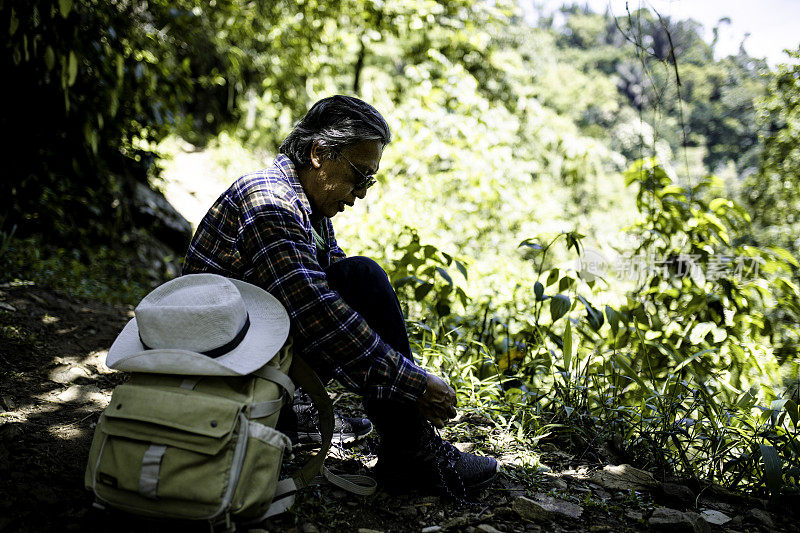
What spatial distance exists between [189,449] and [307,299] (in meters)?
0.49

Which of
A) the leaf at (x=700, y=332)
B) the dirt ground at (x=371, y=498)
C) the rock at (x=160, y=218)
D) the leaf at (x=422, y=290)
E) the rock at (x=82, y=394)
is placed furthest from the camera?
the rock at (x=160, y=218)

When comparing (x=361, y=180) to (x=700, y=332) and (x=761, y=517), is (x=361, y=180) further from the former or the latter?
(x=700, y=332)

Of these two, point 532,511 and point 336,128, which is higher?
point 336,128

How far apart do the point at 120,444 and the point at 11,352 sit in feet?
5.69

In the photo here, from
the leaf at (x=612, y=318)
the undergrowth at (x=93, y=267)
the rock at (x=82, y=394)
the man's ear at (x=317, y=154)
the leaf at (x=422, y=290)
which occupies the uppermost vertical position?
the man's ear at (x=317, y=154)

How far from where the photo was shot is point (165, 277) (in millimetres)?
5328

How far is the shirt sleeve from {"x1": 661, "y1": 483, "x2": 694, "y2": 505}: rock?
103cm

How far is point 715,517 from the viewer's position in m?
1.75

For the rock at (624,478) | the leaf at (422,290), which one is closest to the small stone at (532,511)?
the rock at (624,478)

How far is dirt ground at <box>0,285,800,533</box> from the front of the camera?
4.69ft

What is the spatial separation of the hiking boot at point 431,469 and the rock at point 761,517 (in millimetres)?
876

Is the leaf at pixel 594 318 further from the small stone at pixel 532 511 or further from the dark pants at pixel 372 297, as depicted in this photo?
the dark pants at pixel 372 297

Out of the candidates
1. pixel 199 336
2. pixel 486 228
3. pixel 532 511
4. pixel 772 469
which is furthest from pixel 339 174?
pixel 486 228

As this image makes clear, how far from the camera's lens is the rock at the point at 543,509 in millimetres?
1690
